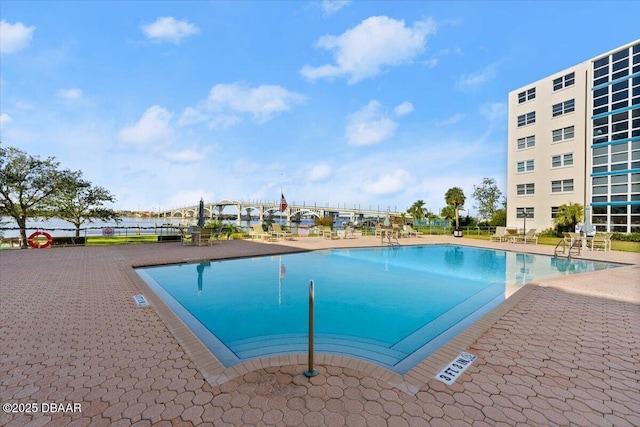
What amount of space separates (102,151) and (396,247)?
2071 cm

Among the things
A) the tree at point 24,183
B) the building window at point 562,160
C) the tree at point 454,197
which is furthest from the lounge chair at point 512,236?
the tree at point 24,183

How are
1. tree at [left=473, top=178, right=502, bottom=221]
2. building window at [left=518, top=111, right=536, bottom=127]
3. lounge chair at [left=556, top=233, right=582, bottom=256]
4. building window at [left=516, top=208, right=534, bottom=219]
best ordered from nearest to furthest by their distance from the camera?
lounge chair at [left=556, top=233, right=582, bottom=256], building window at [left=516, top=208, right=534, bottom=219], building window at [left=518, top=111, right=536, bottom=127], tree at [left=473, top=178, right=502, bottom=221]

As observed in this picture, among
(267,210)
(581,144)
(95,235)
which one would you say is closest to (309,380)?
(95,235)

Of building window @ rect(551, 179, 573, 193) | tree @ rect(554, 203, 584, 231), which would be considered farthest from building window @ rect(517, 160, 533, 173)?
tree @ rect(554, 203, 584, 231)

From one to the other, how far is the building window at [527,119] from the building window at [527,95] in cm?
138

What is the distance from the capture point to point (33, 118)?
13.7 meters

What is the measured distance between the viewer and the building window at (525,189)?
24.9 metres

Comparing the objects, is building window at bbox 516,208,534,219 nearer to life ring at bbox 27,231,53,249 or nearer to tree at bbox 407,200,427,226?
tree at bbox 407,200,427,226

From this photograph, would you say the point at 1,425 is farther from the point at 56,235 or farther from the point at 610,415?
the point at 56,235

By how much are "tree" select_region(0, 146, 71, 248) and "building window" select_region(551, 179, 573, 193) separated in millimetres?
35048

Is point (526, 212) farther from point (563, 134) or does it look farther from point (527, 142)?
point (563, 134)

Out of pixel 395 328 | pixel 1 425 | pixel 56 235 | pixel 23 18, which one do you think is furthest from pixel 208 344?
pixel 56 235

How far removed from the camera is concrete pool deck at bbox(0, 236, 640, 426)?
2.18m

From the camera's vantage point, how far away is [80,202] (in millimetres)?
17641
